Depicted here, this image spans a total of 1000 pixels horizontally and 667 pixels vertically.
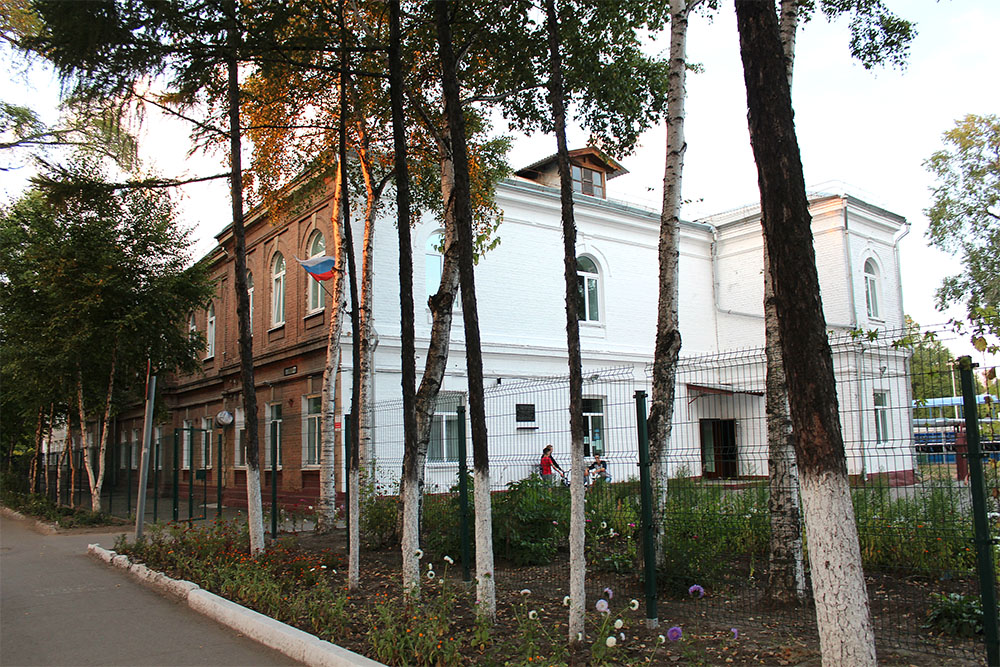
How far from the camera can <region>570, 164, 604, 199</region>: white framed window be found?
27.7 m

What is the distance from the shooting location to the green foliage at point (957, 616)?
19.0 feet

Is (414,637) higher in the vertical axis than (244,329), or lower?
lower

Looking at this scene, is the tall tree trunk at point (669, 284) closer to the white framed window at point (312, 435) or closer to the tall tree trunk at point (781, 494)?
the tall tree trunk at point (781, 494)

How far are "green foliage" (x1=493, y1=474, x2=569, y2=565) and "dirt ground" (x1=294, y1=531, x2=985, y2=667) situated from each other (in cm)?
45

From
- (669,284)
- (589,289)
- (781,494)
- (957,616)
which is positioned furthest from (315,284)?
(957,616)

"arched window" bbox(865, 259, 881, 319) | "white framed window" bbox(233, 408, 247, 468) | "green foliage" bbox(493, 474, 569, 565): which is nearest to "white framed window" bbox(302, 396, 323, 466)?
"white framed window" bbox(233, 408, 247, 468)

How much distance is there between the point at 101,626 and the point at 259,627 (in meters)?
2.10

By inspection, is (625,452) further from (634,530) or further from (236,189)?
(236,189)

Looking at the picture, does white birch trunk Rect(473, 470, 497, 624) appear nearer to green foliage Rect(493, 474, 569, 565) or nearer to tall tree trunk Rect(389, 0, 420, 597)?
tall tree trunk Rect(389, 0, 420, 597)

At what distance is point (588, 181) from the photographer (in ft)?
91.7

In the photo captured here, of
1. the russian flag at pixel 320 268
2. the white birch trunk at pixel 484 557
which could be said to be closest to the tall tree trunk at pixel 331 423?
the russian flag at pixel 320 268

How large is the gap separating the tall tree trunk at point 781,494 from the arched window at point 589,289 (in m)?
18.8

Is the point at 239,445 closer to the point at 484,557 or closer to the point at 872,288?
the point at 484,557

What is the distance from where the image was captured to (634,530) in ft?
27.9
